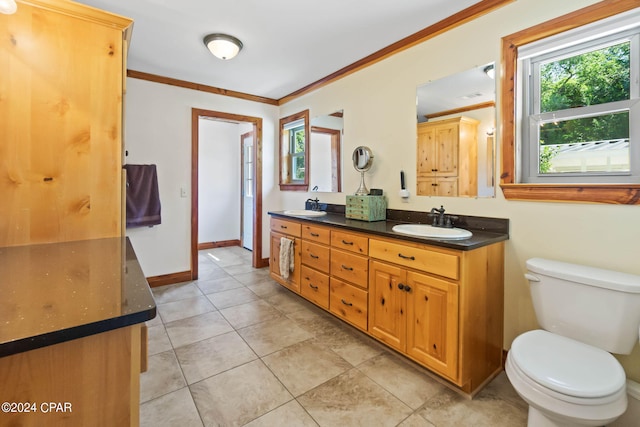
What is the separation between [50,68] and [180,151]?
7.59ft

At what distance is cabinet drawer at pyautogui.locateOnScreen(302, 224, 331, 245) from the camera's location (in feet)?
8.51

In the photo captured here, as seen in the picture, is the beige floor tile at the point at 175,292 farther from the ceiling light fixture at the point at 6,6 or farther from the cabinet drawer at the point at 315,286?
the ceiling light fixture at the point at 6,6

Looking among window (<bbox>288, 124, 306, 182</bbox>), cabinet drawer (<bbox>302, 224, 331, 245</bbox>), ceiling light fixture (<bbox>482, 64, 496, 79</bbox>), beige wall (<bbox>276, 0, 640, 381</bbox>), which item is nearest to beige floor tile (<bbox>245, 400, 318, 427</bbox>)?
cabinet drawer (<bbox>302, 224, 331, 245</bbox>)

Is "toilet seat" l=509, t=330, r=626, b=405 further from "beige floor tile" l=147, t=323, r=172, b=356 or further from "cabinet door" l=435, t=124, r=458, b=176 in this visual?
"beige floor tile" l=147, t=323, r=172, b=356

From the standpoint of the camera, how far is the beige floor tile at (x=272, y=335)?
2.23 meters

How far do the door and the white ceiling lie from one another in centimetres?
221

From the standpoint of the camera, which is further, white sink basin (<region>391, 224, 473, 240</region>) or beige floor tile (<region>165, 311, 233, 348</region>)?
beige floor tile (<region>165, 311, 233, 348</region>)

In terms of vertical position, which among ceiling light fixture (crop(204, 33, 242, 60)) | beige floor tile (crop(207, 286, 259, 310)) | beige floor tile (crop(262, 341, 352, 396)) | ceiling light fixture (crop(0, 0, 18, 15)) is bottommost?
beige floor tile (crop(262, 341, 352, 396))

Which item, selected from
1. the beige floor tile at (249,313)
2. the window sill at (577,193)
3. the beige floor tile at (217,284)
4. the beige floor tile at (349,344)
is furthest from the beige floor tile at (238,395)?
the window sill at (577,193)

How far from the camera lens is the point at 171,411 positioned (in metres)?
1.59

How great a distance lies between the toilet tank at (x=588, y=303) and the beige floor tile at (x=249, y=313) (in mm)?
1991

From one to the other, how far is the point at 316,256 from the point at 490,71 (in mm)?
1902

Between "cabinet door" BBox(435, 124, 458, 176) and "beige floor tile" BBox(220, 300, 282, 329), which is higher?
"cabinet door" BBox(435, 124, 458, 176)

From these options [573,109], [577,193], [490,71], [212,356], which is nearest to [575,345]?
[577,193]
